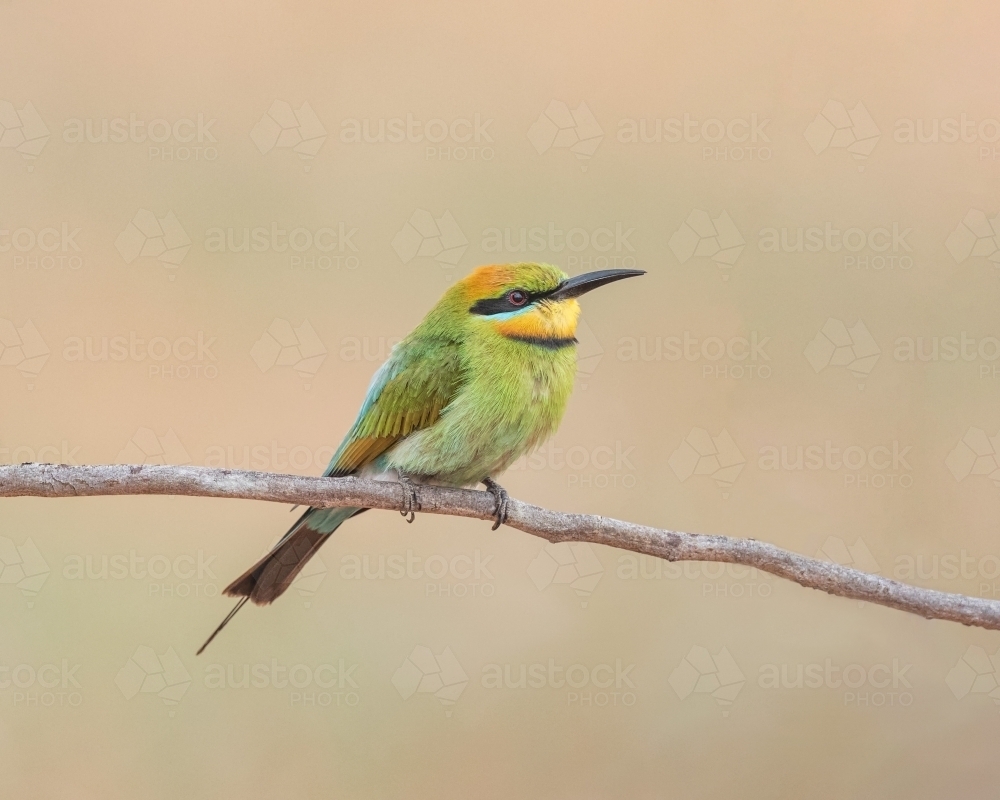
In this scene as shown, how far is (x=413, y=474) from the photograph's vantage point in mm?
2799

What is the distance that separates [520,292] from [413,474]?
61cm

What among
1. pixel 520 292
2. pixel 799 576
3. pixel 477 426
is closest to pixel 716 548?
pixel 799 576

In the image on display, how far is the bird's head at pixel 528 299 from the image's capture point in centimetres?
277

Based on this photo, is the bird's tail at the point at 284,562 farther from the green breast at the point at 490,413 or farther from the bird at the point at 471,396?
the green breast at the point at 490,413

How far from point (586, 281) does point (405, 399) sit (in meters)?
0.62

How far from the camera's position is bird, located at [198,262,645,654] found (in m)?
2.72

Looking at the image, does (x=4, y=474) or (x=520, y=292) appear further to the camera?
(x=520, y=292)

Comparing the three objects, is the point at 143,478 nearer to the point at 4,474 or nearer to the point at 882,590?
the point at 4,474

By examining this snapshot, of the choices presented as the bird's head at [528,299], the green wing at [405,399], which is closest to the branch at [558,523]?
the green wing at [405,399]

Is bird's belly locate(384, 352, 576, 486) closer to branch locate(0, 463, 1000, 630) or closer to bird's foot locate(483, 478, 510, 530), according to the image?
A: bird's foot locate(483, 478, 510, 530)

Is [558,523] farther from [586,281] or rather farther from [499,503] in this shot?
[586,281]

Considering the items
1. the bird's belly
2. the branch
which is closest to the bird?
the bird's belly

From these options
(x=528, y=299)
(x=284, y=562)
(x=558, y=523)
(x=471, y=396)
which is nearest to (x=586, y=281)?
(x=528, y=299)

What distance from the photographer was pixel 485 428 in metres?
2.72
